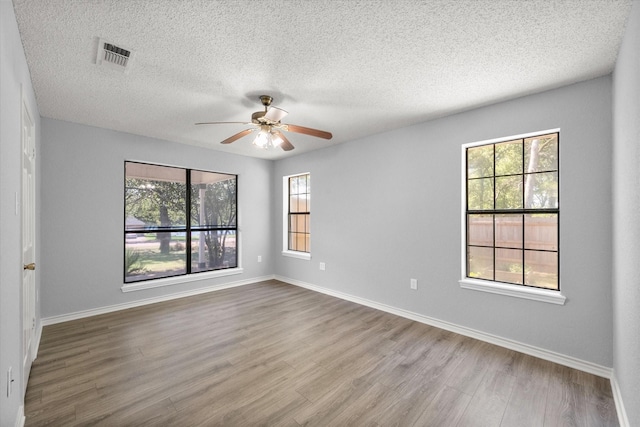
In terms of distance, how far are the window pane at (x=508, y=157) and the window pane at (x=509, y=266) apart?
2.93 feet

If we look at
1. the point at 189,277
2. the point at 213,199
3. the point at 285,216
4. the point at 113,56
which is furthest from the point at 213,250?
the point at 113,56

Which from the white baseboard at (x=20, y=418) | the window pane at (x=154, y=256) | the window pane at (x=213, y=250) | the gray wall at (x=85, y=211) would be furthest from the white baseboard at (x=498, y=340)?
the white baseboard at (x=20, y=418)

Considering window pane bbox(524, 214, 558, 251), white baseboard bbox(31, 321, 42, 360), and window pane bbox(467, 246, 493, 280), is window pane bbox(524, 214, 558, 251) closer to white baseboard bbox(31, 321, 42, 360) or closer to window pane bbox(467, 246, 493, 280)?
window pane bbox(467, 246, 493, 280)

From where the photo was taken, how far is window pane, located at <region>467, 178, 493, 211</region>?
3.10 m

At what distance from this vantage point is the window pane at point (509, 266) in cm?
304

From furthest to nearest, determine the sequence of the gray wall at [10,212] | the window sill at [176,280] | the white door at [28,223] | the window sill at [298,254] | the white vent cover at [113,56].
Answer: the window sill at [298,254] → the window sill at [176,280] → the white door at [28,223] → the white vent cover at [113,56] → the gray wall at [10,212]

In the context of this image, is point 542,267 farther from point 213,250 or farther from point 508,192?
point 213,250

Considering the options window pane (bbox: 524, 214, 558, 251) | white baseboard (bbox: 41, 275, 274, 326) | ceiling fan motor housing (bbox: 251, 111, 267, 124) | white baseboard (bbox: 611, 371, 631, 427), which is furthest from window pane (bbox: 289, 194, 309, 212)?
white baseboard (bbox: 611, 371, 631, 427)

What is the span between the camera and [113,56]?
2080 millimetres

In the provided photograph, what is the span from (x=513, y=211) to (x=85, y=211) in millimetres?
5148

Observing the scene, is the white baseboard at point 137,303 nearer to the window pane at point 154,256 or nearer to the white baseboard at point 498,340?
the window pane at point 154,256

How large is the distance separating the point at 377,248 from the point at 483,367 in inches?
73.6

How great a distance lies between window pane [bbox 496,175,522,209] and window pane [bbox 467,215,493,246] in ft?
0.81

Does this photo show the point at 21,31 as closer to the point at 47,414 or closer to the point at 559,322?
the point at 47,414
